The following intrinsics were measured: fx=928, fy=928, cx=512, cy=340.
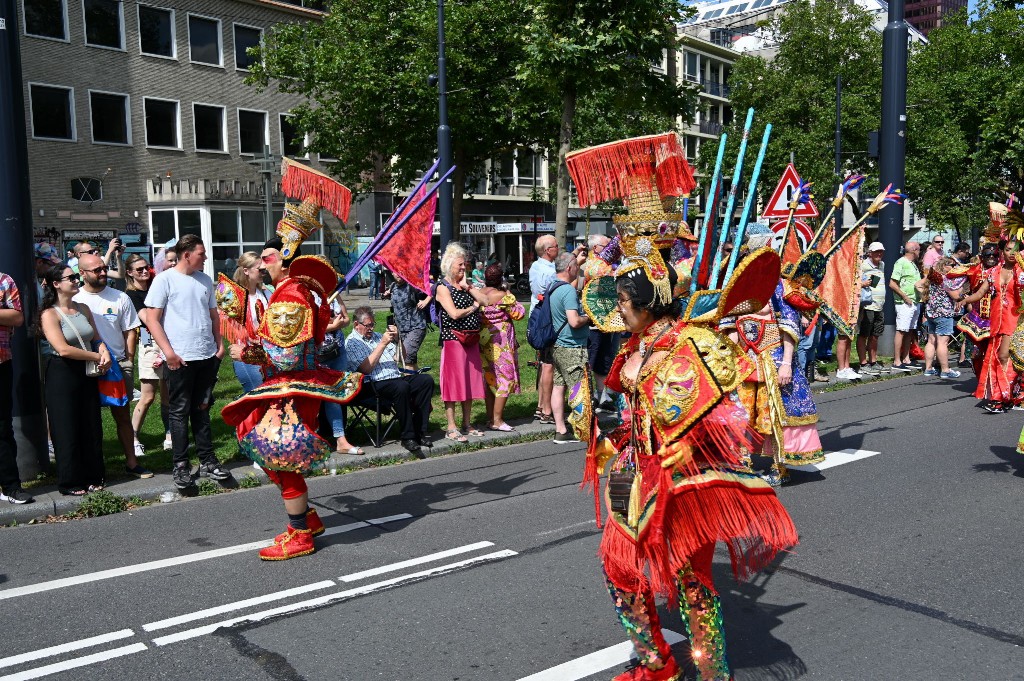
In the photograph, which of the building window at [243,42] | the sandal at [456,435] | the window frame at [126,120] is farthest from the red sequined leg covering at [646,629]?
the building window at [243,42]

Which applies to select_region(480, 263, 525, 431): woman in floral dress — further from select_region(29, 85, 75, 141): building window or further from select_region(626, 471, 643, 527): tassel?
select_region(29, 85, 75, 141): building window

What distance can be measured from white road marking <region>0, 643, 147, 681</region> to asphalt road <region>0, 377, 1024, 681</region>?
0.01 metres

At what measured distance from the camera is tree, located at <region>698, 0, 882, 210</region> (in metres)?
33.4

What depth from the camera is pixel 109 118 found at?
30.7 metres

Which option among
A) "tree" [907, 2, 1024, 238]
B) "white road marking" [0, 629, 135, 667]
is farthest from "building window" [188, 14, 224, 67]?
"white road marking" [0, 629, 135, 667]

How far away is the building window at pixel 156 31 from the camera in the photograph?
3120 cm

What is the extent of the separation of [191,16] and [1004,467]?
1255 inches

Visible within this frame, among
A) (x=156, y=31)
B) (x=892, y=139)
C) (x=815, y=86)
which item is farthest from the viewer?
(x=815, y=86)

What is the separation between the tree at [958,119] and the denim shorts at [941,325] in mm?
22067

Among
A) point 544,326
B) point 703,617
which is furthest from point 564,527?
point 544,326

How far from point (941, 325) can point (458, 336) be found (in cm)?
729

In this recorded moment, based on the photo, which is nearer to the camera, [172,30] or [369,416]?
[369,416]

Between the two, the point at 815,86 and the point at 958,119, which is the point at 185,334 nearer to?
the point at 815,86

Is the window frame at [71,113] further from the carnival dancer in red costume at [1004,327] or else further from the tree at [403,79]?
the carnival dancer in red costume at [1004,327]
